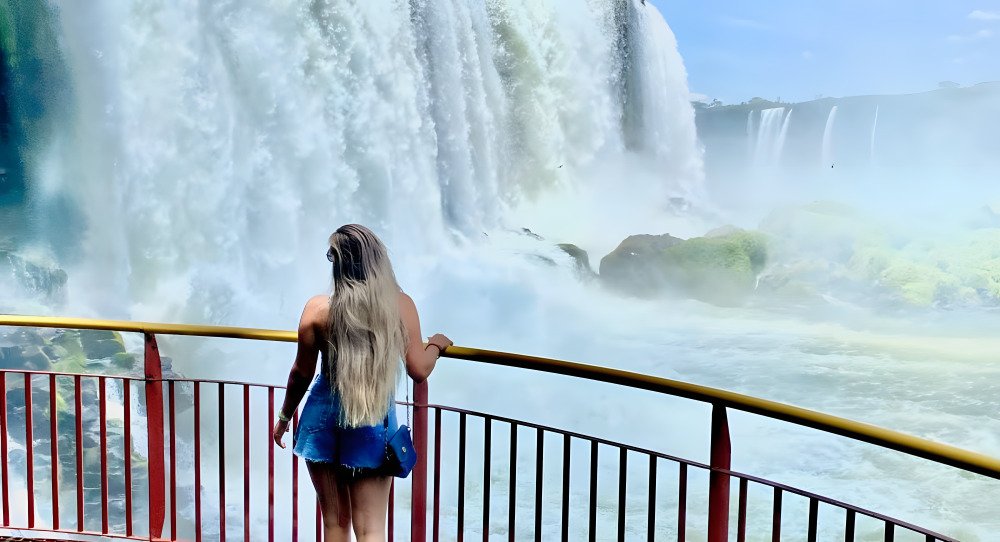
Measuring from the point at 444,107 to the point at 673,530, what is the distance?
1027 cm

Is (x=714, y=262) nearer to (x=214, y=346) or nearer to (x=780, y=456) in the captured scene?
(x=780, y=456)

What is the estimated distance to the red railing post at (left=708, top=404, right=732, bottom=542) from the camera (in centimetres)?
186

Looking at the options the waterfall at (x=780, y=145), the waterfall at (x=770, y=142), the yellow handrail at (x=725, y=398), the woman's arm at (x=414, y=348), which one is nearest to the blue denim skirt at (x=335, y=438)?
the woman's arm at (x=414, y=348)

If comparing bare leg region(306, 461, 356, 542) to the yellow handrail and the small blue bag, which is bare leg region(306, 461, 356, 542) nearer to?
the small blue bag

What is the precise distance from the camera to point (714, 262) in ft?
71.3

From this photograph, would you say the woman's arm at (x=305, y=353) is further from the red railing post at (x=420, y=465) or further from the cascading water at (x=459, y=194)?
the cascading water at (x=459, y=194)

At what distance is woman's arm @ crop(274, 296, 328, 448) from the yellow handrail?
1.22 feet

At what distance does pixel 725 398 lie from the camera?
185cm

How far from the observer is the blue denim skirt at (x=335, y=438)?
1971 mm

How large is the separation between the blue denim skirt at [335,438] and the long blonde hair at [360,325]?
36 millimetres

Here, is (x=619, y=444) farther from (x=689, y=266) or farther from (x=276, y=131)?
(x=689, y=266)

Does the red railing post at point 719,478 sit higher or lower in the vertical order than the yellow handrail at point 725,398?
lower

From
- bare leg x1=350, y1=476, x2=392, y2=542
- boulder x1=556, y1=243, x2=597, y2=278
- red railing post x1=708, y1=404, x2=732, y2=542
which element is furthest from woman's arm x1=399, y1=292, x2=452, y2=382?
boulder x1=556, y1=243, x2=597, y2=278

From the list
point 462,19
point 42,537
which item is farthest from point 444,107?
point 42,537
